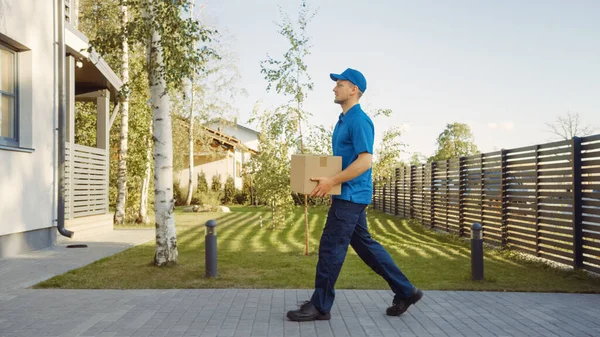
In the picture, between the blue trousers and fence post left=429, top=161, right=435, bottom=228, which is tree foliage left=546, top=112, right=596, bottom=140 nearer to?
fence post left=429, top=161, right=435, bottom=228

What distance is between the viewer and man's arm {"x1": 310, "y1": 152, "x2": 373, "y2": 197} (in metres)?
4.98

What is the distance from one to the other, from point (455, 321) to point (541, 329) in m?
0.71

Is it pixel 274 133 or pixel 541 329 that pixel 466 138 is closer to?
pixel 274 133

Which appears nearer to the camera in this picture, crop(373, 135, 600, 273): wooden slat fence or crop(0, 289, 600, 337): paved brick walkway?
crop(0, 289, 600, 337): paved brick walkway

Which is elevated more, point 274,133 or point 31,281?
point 274,133

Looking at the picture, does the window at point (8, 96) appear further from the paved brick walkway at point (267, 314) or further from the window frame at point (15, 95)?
the paved brick walkway at point (267, 314)

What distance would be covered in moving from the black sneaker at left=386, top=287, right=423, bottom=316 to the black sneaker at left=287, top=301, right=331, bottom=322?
645mm

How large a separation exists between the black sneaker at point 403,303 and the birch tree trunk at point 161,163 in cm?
404

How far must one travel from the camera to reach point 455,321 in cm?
520

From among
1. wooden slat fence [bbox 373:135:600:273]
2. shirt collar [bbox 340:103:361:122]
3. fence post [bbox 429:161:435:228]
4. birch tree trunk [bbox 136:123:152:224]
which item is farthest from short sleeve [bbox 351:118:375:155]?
birch tree trunk [bbox 136:123:152:224]

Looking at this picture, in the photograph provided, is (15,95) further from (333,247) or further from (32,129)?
(333,247)

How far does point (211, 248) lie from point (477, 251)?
10.9 feet

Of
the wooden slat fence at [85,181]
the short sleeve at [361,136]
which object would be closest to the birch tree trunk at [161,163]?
the short sleeve at [361,136]

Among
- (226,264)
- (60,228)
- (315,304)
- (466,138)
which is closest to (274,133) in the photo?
(226,264)
